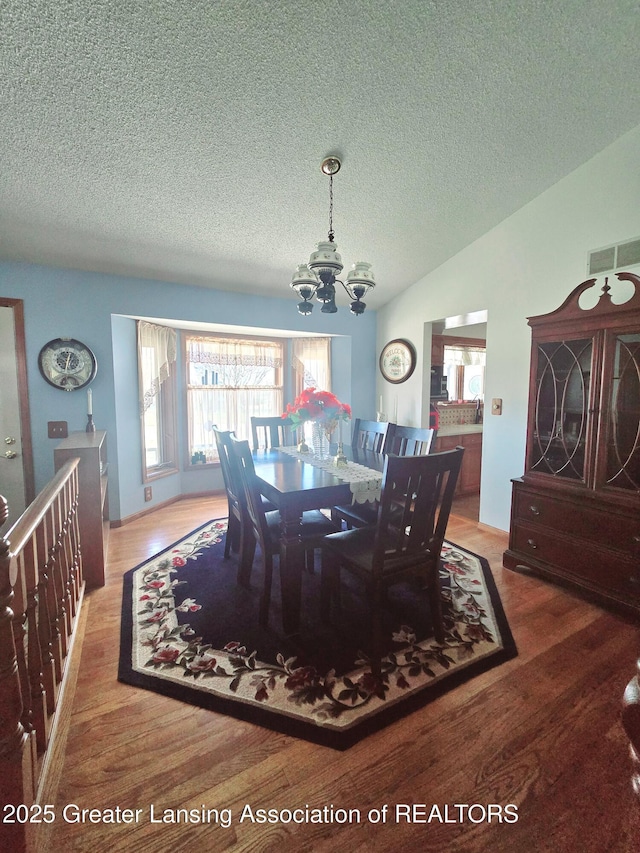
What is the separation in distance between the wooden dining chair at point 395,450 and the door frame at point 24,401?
8.32 feet

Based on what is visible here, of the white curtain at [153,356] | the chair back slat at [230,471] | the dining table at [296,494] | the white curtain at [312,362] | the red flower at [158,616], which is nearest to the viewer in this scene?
the dining table at [296,494]

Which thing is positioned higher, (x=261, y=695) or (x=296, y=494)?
(x=296, y=494)

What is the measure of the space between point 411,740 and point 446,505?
0.95 metres

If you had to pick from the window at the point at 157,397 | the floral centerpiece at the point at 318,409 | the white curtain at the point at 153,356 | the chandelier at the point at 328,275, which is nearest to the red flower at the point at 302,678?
the floral centerpiece at the point at 318,409

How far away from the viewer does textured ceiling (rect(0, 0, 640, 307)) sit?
1531mm

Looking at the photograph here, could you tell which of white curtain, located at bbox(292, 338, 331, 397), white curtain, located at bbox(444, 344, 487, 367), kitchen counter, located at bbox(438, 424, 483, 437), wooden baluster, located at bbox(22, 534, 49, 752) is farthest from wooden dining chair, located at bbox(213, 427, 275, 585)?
white curtain, located at bbox(444, 344, 487, 367)

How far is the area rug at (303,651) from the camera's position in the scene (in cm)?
151

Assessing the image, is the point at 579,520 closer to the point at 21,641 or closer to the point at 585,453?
the point at 585,453

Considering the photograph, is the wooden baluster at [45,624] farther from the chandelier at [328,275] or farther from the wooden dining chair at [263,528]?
the chandelier at [328,275]

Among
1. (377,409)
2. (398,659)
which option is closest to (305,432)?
(377,409)

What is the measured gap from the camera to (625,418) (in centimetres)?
220

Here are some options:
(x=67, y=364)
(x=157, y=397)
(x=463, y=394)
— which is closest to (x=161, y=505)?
(x=157, y=397)

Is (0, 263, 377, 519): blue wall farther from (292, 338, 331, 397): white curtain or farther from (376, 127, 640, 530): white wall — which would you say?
(376, 127, 640, 530): white wall

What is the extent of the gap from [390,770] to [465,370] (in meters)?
5.06
